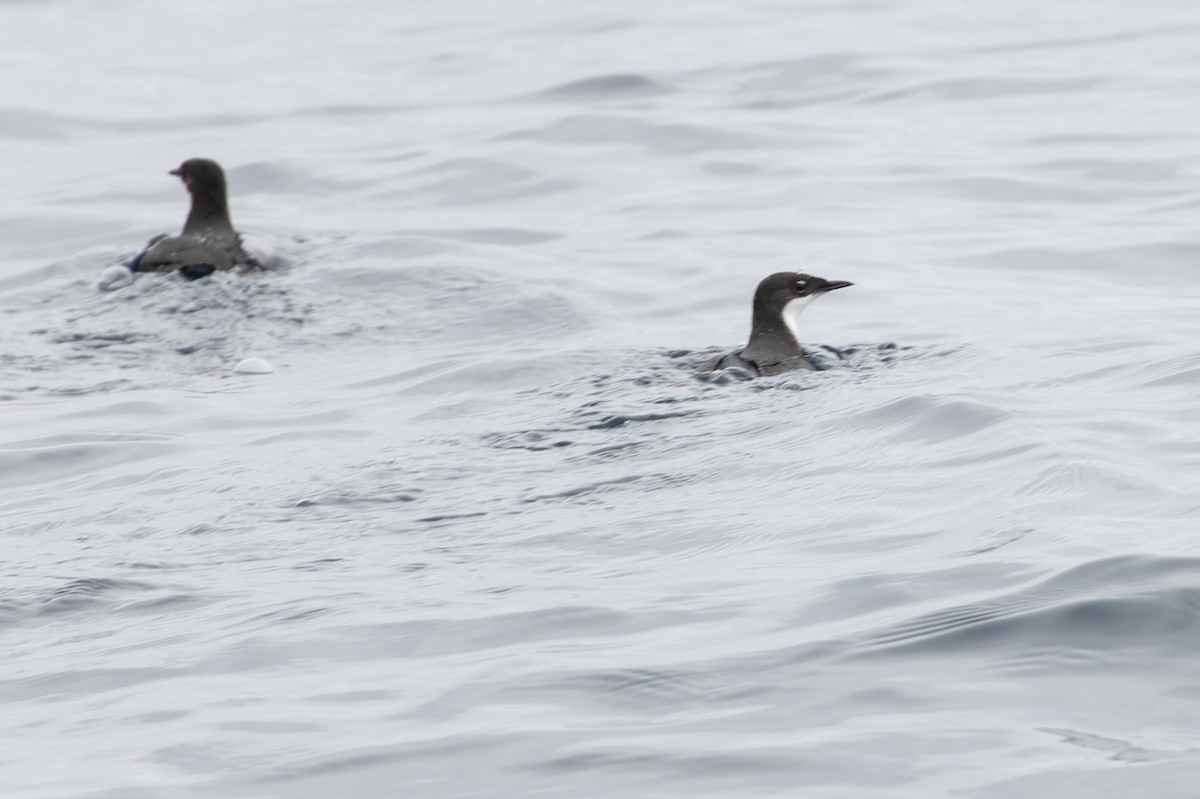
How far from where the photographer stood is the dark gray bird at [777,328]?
965 cm

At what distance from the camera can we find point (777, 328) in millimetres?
10047

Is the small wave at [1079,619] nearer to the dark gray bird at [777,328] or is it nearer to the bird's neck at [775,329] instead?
the dark gray bird at [777,328]

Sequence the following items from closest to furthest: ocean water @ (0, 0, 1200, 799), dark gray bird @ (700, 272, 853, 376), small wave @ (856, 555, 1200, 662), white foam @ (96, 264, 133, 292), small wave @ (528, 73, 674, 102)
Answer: ocean water @ (0, 0, 1200, 799) → small wave @ (856, 555, 1200, 662) → dark gray bird @ (700, 272, 853, 376) → white foam @ (96, 264, 133, 292) → small wave @ (528, 73, 674, 102)

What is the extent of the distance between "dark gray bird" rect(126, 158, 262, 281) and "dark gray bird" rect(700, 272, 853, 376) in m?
3.79

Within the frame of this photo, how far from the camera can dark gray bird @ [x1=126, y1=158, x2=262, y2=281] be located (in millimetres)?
12219

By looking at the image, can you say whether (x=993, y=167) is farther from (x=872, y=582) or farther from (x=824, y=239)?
(x=872, y=582)

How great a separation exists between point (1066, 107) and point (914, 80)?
6.08 feet

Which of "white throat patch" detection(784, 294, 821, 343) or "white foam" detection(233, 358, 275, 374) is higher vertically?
"white throat patch" detection(784, 294, 821, 343)

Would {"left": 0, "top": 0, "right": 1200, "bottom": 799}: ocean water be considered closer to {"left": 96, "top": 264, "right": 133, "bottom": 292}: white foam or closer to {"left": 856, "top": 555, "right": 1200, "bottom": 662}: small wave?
{"left": 856, "top": 555, "right": 1200, "bottom": 662}: small wave

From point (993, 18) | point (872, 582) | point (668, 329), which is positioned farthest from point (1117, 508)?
point (993, 18)

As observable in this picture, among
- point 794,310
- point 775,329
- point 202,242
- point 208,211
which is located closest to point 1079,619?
point 775,329

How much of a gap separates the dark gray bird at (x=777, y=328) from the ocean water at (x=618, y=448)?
23cm

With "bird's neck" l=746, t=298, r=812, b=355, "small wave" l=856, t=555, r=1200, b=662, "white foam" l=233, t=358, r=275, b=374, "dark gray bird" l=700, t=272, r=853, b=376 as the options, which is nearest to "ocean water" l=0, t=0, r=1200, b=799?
"small wave" l=856, t=555, r=1200, b=662

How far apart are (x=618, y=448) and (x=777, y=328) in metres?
2.09
